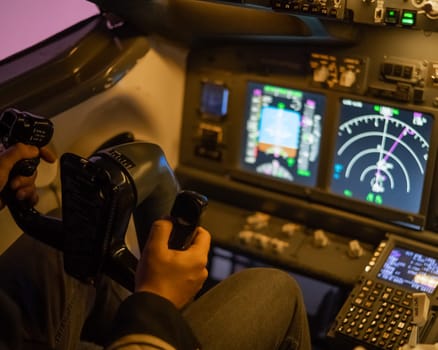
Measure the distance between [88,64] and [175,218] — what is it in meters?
1.02

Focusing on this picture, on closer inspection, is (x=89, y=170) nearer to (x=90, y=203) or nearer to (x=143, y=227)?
(x=90, y=203)

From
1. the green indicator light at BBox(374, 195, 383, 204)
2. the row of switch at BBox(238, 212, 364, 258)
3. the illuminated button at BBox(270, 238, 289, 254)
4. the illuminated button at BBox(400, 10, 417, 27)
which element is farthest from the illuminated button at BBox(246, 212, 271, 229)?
the illuminated button at BBox(400, 10, 417, 27)

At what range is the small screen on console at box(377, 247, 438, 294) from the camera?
1.93 metres

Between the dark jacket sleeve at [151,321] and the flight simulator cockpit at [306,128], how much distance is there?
2.43 feet

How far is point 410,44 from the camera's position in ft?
6.68

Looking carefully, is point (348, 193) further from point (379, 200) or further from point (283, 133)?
point (283, 133)

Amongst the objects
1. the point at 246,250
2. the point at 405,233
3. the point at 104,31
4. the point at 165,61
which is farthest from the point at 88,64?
the point at 405,233

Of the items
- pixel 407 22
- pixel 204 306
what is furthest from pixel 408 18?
pixel 204 306

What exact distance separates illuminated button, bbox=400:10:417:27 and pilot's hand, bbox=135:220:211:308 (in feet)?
2.95

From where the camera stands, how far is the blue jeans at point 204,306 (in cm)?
146

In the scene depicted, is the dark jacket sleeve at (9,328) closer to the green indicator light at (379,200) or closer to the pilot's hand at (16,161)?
the pilot's hand at (16,161)

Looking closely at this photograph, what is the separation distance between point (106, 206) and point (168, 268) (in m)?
0.19

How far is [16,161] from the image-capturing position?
4.95 feet

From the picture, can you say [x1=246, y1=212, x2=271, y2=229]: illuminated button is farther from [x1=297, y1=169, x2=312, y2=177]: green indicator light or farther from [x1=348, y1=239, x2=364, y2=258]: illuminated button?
[x1=348, y1=239, x2=364, y2=258]: illuminated button
